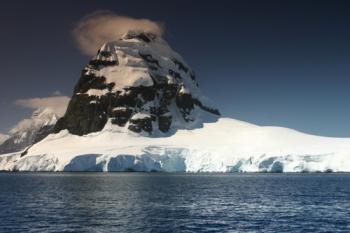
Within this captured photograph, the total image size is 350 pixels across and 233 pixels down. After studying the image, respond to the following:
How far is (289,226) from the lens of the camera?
48.1 metres

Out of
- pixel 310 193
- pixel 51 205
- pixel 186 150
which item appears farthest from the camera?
pixel 186 150

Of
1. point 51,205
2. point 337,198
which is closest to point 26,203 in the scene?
point 51,205

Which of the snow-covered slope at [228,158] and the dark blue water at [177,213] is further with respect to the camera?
the snow-covered slope at [228,158]

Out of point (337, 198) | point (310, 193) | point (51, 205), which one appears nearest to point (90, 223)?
point (51, 205)

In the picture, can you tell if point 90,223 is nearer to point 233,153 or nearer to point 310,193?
point 310,193

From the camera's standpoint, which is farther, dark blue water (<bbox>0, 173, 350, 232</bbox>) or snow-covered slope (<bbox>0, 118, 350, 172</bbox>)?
snow-covered slope (<bbox>0, 118, 350, 172</bbox>)

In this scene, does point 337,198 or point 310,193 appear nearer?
point 337,198

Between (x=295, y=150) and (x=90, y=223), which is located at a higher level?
(x=295, y=150)

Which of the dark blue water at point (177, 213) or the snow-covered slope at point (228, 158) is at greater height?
the snow-covered slope at point (228, 158)

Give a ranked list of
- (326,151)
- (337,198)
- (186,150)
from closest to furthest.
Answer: (337,198) < (326,151) < (186,150)

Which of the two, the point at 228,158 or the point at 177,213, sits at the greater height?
the point at 228,158

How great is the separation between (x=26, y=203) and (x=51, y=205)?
16.7 feet

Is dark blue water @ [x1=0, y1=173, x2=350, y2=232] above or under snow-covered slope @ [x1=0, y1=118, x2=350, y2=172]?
under

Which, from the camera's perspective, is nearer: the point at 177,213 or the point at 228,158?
the point at 177,213
